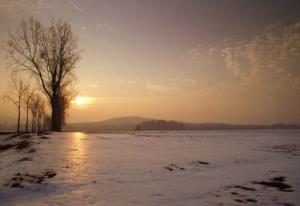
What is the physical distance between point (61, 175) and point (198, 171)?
6.61 metres

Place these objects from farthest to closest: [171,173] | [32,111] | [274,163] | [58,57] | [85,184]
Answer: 1. [32,111]
2. [58,57]
3. [274,163]
4. [171,173]
5. [85,184]

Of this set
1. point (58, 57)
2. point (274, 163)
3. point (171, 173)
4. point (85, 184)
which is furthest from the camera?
point (58, 57)

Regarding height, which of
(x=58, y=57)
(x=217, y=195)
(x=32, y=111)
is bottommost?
(x=217, y=195)

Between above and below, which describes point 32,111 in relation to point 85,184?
above

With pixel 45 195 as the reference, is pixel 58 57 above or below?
above

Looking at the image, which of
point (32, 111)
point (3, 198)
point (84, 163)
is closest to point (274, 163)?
point (84, 163)

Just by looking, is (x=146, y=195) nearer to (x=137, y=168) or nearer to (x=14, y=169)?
(x=137, y=168)

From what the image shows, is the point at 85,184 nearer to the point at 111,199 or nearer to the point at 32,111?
the point at 111,199

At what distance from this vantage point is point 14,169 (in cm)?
1252

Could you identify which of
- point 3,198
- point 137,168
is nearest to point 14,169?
point 3,198

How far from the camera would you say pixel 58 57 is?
40.6 meters

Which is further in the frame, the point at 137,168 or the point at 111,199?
the point at 137,168

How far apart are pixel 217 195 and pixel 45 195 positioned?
6.06 meters

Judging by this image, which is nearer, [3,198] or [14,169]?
[3,198]
